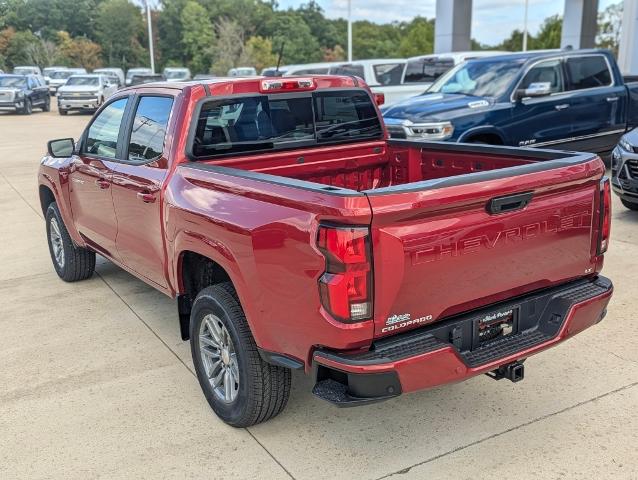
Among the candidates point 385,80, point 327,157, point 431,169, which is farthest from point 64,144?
point 385,80

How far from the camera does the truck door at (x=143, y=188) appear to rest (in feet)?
13.3

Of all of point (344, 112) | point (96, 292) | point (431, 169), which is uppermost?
point (344, 112)

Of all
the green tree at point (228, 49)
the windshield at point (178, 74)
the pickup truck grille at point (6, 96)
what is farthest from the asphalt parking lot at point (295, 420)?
the green tree at point (228, 49)

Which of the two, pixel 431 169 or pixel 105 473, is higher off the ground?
pixel 431 169

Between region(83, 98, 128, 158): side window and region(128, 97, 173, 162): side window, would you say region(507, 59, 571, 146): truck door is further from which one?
region(128, 97, 173, 162): side window

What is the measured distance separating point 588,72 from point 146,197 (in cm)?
830

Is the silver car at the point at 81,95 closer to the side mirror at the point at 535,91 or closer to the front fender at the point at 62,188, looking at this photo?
the side mirror at the point at 535,91

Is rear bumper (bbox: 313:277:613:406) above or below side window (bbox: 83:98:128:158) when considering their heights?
below

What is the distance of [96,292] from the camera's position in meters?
5.92

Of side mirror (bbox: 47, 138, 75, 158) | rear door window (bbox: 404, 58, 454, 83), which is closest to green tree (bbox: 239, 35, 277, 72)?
rear door window (bbox: 404, 58, 454, 83)

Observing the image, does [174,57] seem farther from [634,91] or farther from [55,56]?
[634,91]

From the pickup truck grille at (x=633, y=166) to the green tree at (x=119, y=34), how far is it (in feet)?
260

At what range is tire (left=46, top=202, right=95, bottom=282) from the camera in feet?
19.7

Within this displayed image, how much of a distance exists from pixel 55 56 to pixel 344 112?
7062cm
